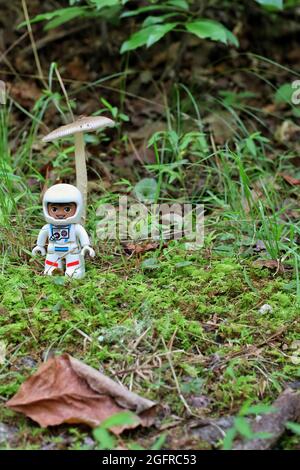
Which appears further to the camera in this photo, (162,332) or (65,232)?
(65,232)

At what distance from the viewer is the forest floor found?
7.16 ft

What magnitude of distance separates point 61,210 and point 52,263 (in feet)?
0.80

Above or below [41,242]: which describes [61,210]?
above

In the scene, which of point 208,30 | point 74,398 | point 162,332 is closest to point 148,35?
point 208,30

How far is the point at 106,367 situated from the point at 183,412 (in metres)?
0.34

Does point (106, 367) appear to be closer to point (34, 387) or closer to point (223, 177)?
point (34, 387)

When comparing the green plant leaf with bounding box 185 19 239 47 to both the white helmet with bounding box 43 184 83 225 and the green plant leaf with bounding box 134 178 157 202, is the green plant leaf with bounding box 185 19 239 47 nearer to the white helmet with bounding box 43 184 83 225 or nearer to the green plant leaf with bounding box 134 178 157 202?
the green plant leaf with bounding box 134 178 157 202

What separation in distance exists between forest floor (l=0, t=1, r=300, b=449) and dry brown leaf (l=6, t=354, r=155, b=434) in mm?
45

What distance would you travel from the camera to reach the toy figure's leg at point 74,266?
278cm

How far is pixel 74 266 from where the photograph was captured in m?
2.79

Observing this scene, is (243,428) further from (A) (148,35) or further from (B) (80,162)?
(A) (148,35)

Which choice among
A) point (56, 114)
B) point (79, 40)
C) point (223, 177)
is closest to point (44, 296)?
point (223, 177)

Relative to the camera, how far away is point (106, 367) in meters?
2.27
